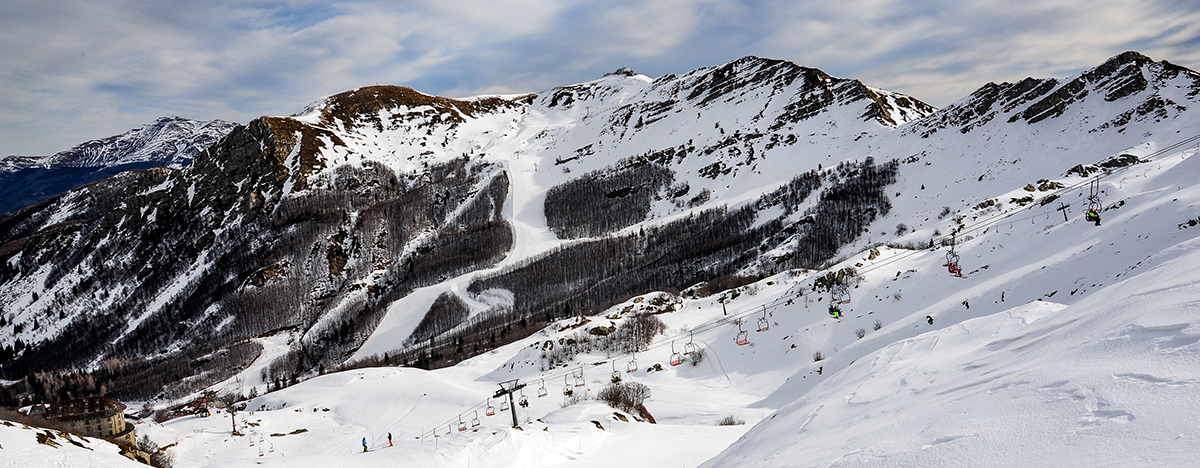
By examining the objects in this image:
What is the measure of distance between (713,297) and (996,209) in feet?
128

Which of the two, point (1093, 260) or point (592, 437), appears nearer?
point (592, 437)

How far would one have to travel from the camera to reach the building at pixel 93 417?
5388 centimetres

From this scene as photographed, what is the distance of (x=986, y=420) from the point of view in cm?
731

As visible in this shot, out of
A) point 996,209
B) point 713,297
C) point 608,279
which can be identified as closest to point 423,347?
point 608,279

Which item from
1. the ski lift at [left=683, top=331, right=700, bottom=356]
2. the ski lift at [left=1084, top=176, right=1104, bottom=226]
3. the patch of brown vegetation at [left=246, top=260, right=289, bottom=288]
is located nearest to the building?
the ski lift at [left=683, top=331, right=700, bottom=356]

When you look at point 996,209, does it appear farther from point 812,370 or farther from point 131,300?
point 131,300

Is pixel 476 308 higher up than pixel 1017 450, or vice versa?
pixel 1017 450

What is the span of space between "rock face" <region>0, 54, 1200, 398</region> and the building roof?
121ft

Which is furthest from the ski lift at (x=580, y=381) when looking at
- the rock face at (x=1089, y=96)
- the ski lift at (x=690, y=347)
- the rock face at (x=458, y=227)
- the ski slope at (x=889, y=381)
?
the rock face at (x=1089, y=96)

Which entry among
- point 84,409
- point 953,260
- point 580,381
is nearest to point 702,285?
point 580,381

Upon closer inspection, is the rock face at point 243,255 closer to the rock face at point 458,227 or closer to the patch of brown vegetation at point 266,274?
the patch of brown vegetation at point 266,274

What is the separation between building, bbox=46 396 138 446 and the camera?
5388cm

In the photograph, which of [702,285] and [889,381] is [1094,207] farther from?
[889,381]

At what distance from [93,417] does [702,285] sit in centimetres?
7469
